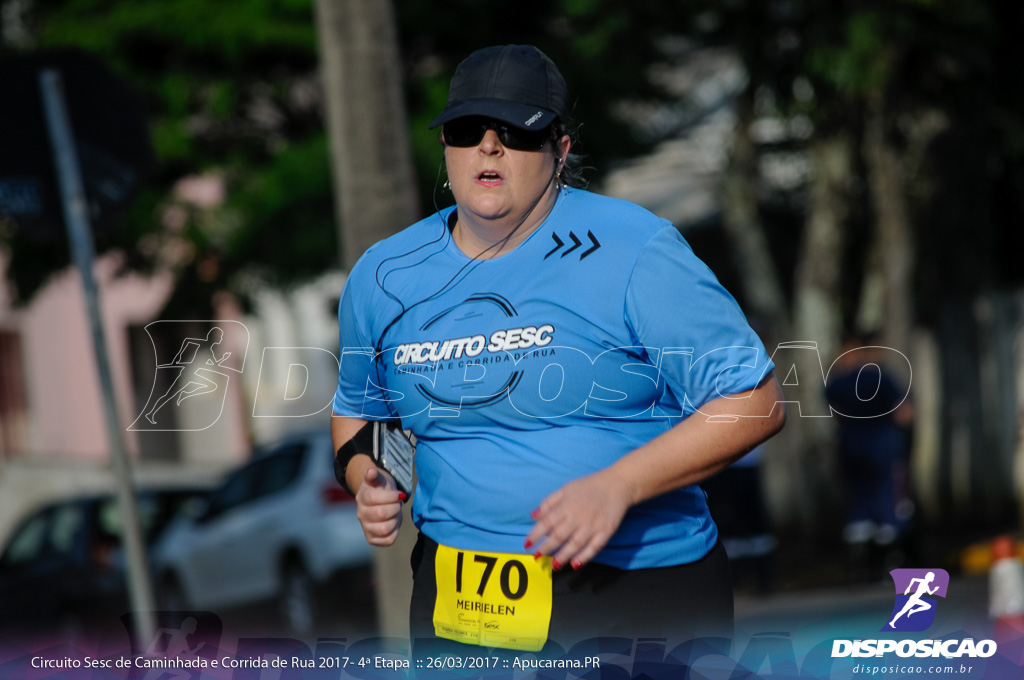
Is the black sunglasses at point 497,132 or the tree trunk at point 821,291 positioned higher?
the tree trunk at point 821,291

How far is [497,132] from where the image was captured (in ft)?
7.95

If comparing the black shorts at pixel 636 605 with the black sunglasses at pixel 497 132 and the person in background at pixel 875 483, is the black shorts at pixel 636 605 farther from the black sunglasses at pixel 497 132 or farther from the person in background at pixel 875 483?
the person in background at pixel 875 483

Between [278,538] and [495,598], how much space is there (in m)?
7.97

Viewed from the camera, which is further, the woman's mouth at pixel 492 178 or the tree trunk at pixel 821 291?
the tree trunk at pixel 821 291

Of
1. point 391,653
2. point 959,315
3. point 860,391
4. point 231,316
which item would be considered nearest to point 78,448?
point 231,316

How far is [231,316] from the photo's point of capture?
40.4ft

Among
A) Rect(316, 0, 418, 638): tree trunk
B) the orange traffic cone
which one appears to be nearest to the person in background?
the orange traffic cone

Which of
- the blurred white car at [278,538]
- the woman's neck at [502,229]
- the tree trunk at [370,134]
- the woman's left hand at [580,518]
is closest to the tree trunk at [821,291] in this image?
the blurred white car at [278,538]

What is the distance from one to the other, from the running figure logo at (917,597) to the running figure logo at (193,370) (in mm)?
2027

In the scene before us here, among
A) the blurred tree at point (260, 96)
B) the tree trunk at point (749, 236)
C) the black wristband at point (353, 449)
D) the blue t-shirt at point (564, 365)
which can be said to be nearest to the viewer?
the blue t-shirt at point (564, 365)

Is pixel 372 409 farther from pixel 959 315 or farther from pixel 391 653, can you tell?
pixel 959 315

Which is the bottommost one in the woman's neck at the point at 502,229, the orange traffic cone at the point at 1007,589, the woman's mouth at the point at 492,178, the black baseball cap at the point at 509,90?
the orange traffic cone at the point at 1007,589

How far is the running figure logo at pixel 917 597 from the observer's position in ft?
9.46

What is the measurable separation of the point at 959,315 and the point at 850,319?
4.89 feet
